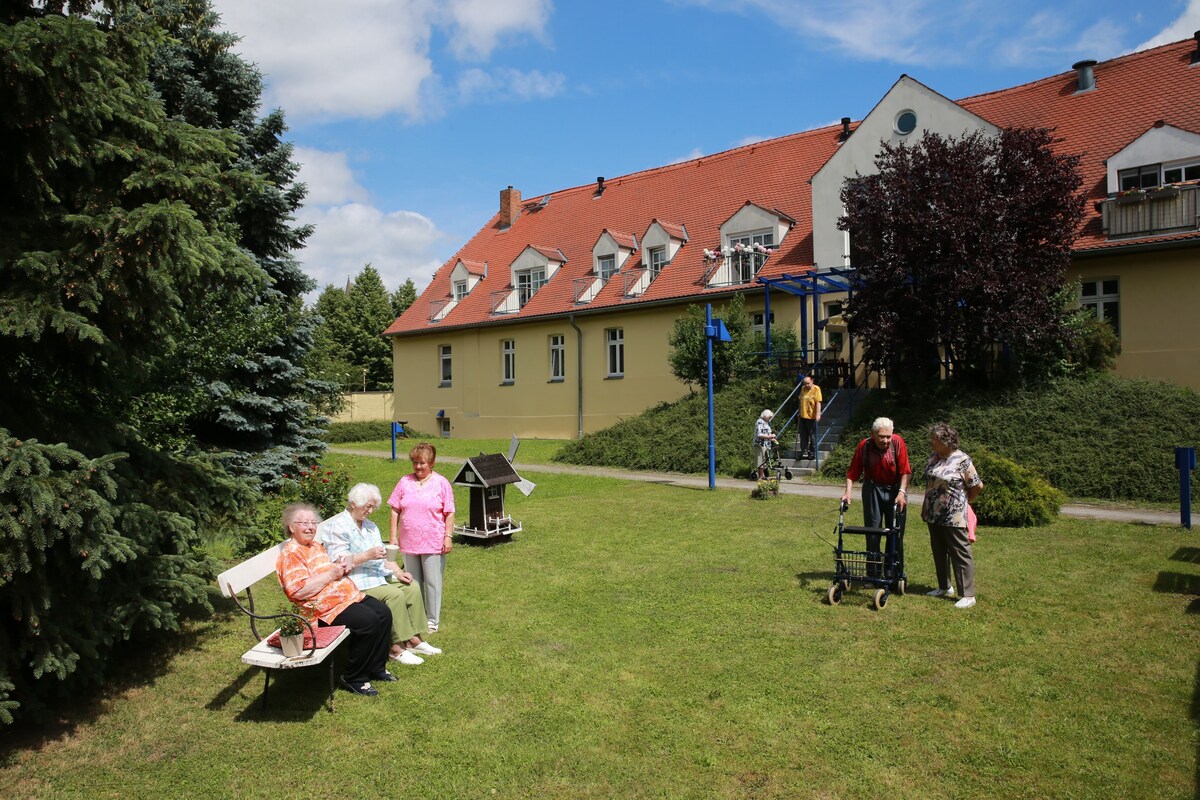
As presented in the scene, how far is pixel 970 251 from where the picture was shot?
57.0 feet

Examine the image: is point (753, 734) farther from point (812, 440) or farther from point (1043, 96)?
point (1043, 96)

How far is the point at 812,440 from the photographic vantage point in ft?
62.1

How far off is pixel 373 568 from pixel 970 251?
14.5m

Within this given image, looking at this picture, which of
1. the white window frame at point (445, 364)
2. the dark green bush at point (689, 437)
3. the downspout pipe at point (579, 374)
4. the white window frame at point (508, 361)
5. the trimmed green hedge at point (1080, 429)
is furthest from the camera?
the white window frame at point (445, 364)

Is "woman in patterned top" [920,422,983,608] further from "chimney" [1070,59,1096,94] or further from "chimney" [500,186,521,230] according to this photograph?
"chimney" [500,186,521,230]

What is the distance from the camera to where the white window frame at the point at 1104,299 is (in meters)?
20.6

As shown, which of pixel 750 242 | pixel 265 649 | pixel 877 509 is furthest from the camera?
pixel 750 242

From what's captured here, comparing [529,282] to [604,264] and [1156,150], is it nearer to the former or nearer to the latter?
[604,264]

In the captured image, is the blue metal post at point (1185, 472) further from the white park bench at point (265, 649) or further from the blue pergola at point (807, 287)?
the white park bench at point (265, 649)

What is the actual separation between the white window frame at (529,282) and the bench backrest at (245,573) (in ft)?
90.3

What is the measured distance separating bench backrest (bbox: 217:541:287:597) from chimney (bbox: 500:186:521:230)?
112 feet

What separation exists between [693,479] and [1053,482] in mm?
6751

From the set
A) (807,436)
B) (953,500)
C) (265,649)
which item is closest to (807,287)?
(807,436)

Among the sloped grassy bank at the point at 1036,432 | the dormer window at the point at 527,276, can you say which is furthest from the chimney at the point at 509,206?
the sloped grassy bank at the point at 1036,432
